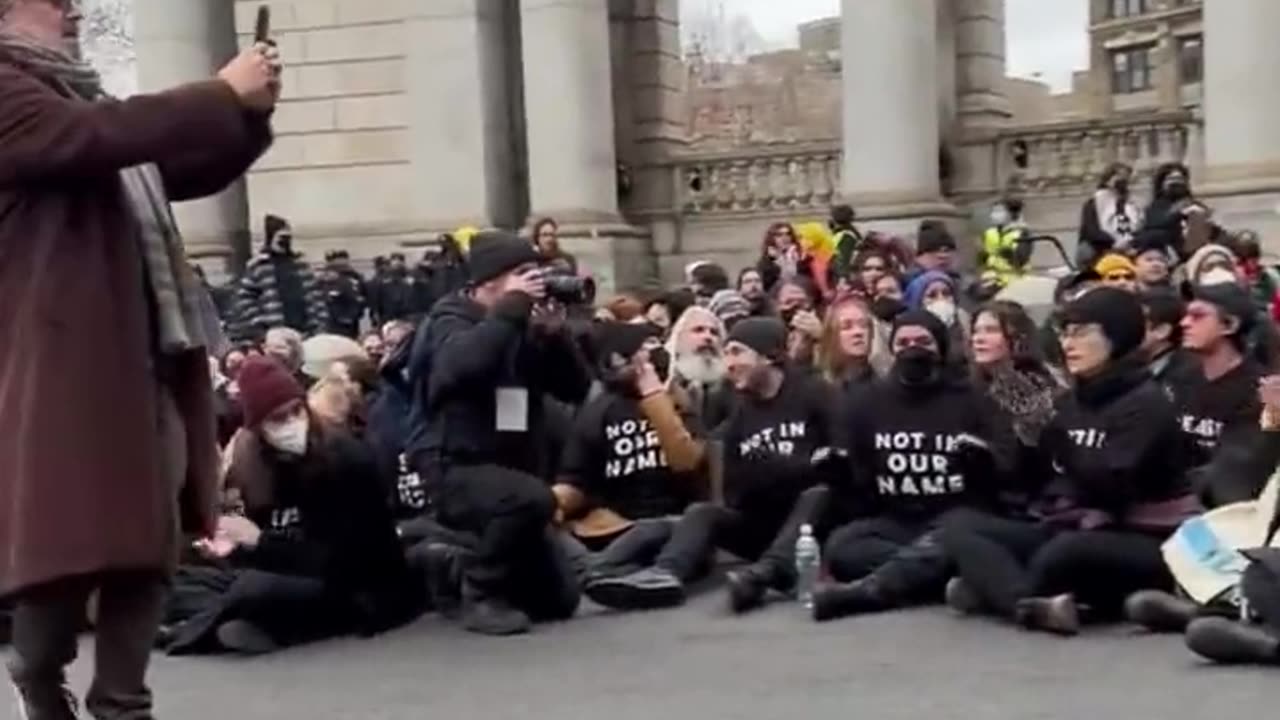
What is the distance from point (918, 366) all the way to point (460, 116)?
1546cm

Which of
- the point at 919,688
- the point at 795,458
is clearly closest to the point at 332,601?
the point at 795,458

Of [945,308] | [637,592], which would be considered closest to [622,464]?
[637,592]

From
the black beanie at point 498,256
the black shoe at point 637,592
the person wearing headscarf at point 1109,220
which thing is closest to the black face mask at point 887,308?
the black shoe at point 637,592

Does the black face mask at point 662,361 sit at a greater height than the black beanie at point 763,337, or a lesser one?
lesser

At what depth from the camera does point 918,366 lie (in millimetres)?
10133

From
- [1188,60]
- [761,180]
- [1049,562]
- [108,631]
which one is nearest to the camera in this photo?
[108,631]

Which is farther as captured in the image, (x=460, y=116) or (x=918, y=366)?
(x=460, y=116)

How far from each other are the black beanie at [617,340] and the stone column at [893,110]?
1064 centimetres

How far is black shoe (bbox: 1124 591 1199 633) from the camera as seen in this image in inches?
356

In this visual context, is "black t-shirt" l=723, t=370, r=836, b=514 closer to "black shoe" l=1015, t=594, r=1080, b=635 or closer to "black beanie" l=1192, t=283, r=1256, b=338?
"black shoe" l=1015, t=594, r=1080, b=635

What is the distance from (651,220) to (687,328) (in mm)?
14326

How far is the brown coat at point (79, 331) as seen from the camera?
17.7 feet

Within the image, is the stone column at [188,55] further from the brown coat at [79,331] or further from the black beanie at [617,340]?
the brown coat at [79,331]

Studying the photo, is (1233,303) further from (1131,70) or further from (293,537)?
(1131,70)
